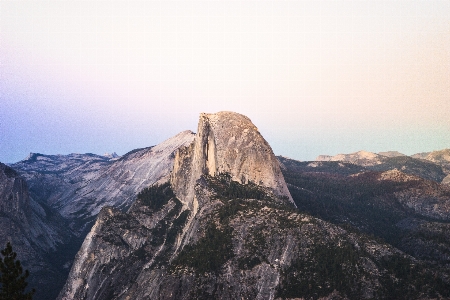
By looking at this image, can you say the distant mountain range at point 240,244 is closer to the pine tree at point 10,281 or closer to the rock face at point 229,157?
the rock face at point 229,157

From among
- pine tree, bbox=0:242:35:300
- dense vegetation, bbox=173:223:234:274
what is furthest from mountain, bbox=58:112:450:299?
pine tree, bbox=0:242:35:300

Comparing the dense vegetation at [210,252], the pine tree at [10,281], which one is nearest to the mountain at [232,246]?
the dense vegetation at [210,252]

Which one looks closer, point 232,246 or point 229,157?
point 232,246

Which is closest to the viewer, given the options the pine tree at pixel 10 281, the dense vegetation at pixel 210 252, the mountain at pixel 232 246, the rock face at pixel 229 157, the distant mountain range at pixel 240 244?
the pine tree at pixel 10 281

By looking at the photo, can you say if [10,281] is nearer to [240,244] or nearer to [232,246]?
[232,246]

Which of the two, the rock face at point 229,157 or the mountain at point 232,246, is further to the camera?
the rock face at point 229,157

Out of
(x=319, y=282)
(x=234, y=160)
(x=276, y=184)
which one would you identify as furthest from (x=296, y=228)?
(x=234, y=160)

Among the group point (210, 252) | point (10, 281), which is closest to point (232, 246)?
point (210, 252)

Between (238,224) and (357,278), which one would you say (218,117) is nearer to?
(238,224)
